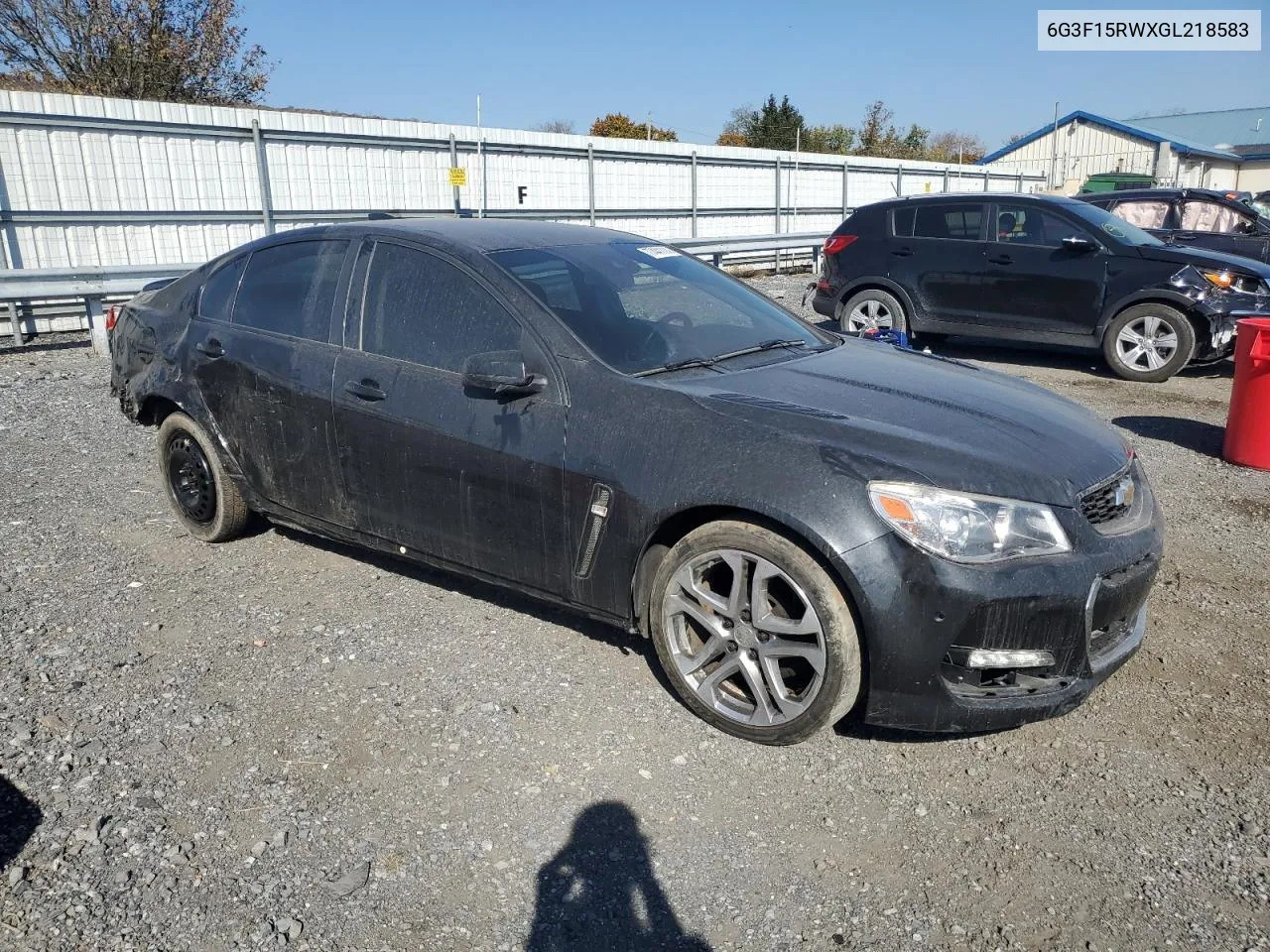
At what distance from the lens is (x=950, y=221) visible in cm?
1022

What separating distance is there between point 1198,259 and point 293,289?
826 centimetres

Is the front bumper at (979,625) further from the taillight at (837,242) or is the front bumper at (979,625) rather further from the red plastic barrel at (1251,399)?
the taillight at (837,242)

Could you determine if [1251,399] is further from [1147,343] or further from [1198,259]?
[1198,259]

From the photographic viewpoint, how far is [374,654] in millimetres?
3912

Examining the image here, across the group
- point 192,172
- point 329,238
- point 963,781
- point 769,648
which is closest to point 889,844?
point 963,781

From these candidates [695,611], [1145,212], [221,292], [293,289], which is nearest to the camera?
[695,611]

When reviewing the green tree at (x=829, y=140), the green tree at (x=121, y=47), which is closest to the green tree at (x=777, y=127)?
the green tree at (x=829, y=140)

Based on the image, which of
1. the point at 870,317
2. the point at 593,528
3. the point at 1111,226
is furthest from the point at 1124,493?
the point at 870,317

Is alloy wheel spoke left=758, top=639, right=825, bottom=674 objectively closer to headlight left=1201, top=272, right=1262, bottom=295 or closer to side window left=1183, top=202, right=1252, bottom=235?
headlight left=1201, top=272, right=1262, bottom=295

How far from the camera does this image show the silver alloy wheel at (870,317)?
34.7ft

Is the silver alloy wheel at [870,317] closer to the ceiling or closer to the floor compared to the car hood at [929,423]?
closer to the floor

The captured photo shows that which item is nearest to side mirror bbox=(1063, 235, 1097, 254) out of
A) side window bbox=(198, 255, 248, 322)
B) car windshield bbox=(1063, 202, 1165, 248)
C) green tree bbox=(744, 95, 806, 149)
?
car windshield bbox=(1063, 202, 1165, 248)

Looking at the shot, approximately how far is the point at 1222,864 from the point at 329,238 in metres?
4.09

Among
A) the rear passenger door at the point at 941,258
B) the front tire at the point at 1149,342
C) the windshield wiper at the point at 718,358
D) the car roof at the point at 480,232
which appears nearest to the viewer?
the windshield wiper at the point at 718,358
